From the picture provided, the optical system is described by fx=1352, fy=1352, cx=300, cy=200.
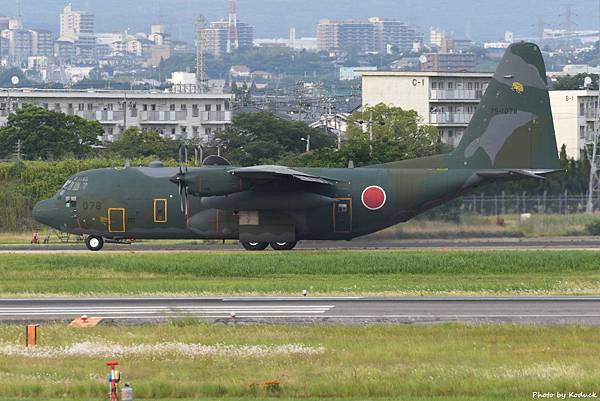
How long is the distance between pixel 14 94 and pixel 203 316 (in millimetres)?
96555

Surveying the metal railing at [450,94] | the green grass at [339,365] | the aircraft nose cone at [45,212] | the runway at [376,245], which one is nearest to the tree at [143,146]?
the metal railing at [450,94]

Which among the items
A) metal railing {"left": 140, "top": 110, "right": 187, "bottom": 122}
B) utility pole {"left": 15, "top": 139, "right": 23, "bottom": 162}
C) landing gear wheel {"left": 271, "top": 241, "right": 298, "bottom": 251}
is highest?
metal railing {"left": 140, "top": 110, "right": 187, "bottom": 122}

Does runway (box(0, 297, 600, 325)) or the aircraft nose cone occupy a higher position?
the aircraft nose cone

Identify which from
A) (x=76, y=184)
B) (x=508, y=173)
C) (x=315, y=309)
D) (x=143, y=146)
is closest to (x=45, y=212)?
(x=76, y=184)

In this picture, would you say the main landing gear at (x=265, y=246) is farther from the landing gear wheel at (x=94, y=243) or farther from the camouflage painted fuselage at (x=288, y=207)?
the landing gear wheel at (x=94, y=243)

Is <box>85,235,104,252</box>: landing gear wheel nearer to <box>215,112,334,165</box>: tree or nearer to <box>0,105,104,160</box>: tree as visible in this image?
<box>0,105,104,160</box>: tree

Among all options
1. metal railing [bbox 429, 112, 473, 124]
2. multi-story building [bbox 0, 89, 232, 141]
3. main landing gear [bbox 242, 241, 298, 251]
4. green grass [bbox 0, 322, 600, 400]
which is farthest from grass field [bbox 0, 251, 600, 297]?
multi-story building [bbox 0, 89, 232, 141]

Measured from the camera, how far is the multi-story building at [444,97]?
105 m

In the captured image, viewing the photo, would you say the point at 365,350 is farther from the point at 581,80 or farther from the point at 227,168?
the point at 581,80

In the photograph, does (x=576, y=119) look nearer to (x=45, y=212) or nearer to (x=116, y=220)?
(x=116, y=220)

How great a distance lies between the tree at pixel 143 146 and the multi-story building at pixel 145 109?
15598 millimetres

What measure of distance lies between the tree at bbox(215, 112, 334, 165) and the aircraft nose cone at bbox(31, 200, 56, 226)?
3982cm

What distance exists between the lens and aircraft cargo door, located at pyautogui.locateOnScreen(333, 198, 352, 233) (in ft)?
171

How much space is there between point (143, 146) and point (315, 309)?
65.2 m
